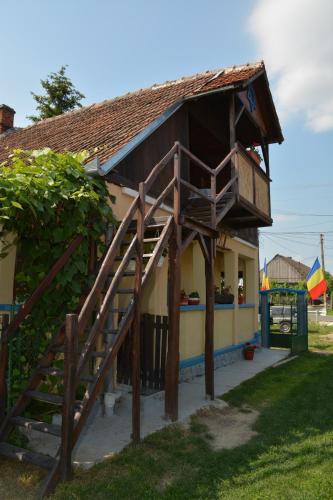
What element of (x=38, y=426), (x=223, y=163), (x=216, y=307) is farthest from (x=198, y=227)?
(x=216, y=307)

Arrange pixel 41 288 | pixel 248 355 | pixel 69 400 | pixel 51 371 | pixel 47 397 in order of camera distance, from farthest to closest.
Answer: pixel 248 355 < pixel 41 288 < pixel 51 371 < pixel 47 397 < pixel 69 400

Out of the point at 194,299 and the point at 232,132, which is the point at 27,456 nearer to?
the point at 194,299

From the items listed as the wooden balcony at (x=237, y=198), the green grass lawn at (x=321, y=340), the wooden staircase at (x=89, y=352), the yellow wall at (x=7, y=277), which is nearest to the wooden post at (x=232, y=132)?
the wooden balcony at (x=237, y=198)

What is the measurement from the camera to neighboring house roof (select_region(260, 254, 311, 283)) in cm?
5850

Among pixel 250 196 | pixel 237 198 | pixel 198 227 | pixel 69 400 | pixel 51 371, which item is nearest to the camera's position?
pixel 69 400

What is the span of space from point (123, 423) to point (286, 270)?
57.6 m

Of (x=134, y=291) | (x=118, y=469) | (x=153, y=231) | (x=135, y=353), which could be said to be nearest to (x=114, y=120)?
(x=153, y=231)

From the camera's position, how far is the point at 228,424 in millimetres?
5523

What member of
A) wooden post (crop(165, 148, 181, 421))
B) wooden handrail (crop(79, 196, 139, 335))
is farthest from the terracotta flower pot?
wooden handrail (crop(79, 196, 139, 335))

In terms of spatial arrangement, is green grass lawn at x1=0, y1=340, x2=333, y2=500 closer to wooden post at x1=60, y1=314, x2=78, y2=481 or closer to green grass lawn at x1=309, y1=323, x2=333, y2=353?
wooden post at x1=60, y1=314, x2=78, y2=481

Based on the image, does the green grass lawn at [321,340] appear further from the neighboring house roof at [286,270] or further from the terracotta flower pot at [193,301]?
the neighboring house roof at [286,270]

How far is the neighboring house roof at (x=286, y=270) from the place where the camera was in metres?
58.5

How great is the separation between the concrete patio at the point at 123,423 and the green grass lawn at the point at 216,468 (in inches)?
7.7

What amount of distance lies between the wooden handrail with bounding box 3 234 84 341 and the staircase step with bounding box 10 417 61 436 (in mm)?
878
